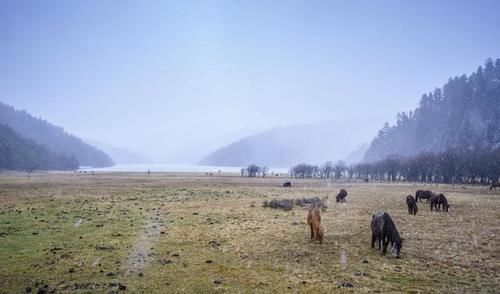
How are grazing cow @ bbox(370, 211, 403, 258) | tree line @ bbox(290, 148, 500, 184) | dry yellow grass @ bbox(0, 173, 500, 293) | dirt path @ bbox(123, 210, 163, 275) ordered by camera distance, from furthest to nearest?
tree line @ bbox(290, 148, 500, 184), grazing cow @ bbox(370, 211, 403, 258), dirt path @ bbox(123, 210, 163, 275), dry yellow grass @ bbox(0, 173, 500, 293)

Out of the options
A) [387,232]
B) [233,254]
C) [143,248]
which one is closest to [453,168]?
[387,232]

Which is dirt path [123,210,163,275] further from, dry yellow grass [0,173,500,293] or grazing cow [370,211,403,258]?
grazing cow [370,211,403,258]

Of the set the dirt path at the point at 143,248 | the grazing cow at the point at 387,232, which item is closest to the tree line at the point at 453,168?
the grazing cow at the point at 387,232

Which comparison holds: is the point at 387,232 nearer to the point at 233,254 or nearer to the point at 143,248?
the point at 233,254

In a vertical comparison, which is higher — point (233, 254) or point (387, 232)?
point (387, 232)

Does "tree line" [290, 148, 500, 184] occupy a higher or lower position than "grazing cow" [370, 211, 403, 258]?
higher

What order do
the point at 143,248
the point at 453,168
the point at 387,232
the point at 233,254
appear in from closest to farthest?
the point at 233,254
the point at 387,232
the point at 143,248
the point at 453,168

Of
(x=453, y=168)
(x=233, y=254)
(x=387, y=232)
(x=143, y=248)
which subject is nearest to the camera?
(x=233, y=254)

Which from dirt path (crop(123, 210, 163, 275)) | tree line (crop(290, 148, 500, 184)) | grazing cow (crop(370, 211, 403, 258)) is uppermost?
tree line (crop(290, 148, 500, 184))

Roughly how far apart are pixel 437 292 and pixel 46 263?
18.6m

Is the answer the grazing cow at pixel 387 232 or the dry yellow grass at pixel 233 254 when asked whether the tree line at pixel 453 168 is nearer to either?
the dry yellow grass at pixel 233 254

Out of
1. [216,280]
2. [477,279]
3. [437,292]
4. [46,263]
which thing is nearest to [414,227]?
[477,279]

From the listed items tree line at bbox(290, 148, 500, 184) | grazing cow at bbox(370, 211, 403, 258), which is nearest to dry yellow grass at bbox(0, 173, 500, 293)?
grazing cow at bbox(370, 211, 403, 258)

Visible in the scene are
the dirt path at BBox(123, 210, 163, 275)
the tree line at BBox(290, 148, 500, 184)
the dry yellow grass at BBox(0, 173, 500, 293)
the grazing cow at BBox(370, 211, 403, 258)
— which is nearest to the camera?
the dry yellow grass at BBox(0, 173, 500, 293)
